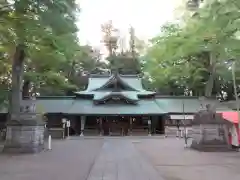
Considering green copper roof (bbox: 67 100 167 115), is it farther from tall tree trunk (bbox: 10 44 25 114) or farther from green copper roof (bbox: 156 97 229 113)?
tall tree trunk (bbox: 10 44 25 114)

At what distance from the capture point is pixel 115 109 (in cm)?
3647

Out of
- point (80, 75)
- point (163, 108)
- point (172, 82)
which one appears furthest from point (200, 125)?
point (80, 75)

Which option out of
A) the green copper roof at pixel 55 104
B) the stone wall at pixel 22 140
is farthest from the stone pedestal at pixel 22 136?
the green copper roof at pixel 55 104

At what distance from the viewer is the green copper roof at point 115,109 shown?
117ft

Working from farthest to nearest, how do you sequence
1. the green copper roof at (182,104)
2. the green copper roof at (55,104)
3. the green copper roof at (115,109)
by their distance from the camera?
the green copper roof at (182,104)
the green copper roof at (55,104)
the green copper roof at (115,109)

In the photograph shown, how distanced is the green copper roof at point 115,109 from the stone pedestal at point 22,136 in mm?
18132

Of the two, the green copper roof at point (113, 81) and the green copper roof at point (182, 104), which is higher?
the green copper roof at point (113, 81)

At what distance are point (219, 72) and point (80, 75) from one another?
25465 millimetres

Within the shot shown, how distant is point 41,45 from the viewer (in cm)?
1784

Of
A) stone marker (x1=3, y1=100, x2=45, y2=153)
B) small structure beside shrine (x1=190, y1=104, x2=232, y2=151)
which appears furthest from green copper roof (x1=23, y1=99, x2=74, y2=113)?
small structure beside shrine (x1=190, y1=104, x2=232, y2=151)

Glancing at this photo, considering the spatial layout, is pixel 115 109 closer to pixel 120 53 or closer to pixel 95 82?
pixel 95 82

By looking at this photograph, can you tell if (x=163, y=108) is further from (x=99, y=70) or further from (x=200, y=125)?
(x=99, y=70)

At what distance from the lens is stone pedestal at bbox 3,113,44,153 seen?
16844mm

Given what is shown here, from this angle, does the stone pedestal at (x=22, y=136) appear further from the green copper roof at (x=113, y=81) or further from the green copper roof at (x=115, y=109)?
the green copper roof at (x=113, y=81)
